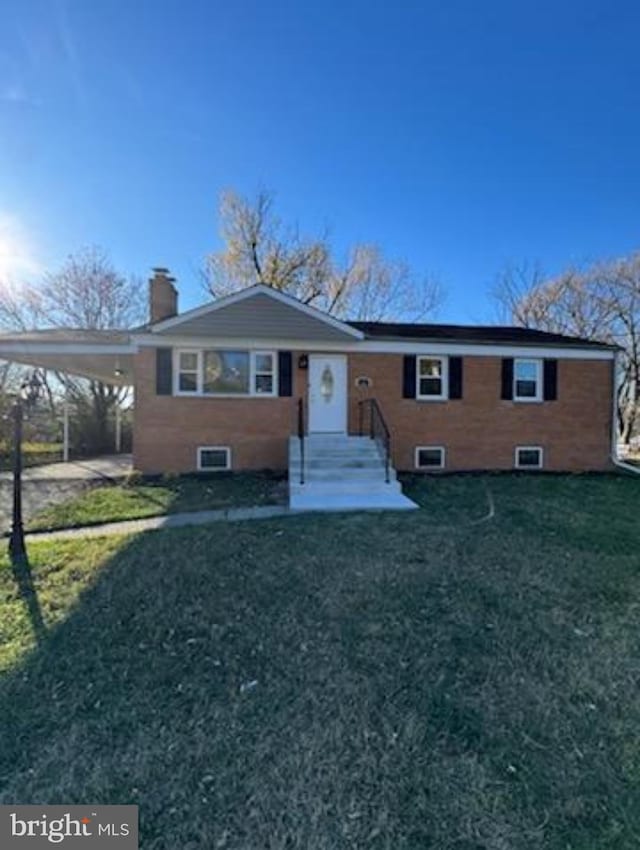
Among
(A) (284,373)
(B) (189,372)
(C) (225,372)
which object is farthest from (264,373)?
(B) (189,372)

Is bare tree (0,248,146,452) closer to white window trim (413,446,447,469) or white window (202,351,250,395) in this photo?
white window (202,351,250,395)

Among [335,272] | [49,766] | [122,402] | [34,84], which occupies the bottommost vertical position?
[49,766]

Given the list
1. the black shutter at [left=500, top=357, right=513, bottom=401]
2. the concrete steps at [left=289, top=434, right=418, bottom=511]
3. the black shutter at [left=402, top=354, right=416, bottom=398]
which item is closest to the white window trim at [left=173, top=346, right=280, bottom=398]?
the concrete steps at [left=289, top=434, right=418, bottom=511]

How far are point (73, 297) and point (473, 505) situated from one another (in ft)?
70.4

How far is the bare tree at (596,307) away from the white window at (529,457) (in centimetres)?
1344

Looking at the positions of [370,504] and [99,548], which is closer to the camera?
[99,548]

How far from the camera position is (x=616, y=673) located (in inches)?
131

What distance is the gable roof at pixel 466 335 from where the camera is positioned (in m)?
12.0

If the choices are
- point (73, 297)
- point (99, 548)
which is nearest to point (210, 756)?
point (99, 548)

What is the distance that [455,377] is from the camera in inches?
477

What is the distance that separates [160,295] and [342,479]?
6900 mm

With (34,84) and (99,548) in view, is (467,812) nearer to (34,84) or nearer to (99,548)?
(99,548)

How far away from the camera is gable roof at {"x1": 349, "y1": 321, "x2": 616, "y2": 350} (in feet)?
39.4

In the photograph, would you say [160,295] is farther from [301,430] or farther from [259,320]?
[301,430]
